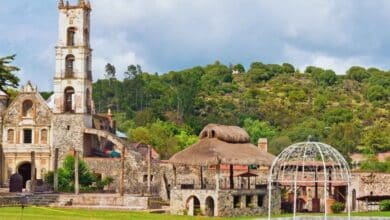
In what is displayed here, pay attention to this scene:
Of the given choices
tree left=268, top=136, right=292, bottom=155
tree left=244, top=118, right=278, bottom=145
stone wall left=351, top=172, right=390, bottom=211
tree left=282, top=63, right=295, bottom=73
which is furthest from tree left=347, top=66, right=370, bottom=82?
stone wall left=351, top=172, right=390, bottom=211

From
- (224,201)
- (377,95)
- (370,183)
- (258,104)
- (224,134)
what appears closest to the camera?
(224,201)

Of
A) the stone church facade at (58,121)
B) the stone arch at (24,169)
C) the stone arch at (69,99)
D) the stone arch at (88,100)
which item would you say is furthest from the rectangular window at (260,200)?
the stone arch at (24,169)

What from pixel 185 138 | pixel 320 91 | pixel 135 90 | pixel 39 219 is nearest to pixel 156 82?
pixel 135 90

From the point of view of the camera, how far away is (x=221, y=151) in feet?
182

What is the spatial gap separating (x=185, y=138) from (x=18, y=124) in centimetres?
2725

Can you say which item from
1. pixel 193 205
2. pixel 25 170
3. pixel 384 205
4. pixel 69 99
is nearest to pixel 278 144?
pixel 69 99

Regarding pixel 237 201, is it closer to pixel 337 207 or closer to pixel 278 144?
pixel 337 207

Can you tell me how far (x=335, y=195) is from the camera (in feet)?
200

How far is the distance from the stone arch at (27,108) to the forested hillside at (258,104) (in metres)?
19.9

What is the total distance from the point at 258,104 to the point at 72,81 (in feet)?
241

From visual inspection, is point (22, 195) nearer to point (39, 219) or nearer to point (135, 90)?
point (39, 219)

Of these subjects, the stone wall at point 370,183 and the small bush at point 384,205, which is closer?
the small bush at point 384,205

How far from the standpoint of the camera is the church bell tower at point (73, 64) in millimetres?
70000

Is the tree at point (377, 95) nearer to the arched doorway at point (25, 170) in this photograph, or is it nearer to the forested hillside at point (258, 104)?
the forested hillside at point (258, 104)
